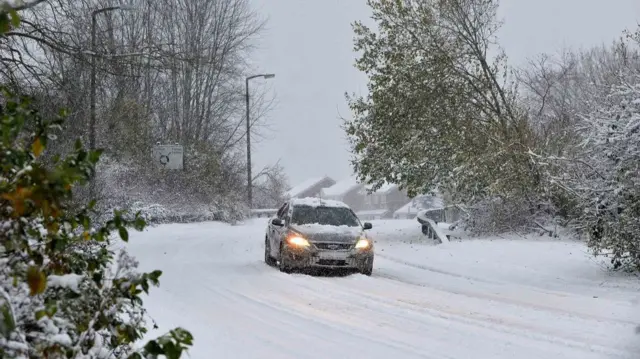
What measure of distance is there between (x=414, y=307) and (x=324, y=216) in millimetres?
6164

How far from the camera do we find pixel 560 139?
70.4 feet

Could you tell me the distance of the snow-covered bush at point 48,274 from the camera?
7.64 ft

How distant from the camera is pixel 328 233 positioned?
14.3m

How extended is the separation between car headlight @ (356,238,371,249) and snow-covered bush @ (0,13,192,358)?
1124 centimetres

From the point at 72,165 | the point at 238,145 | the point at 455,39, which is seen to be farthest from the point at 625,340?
the point at 238,145

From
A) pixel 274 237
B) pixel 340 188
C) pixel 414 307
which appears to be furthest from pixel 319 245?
pixel 340 188

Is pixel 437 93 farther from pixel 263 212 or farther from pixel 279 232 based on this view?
pixel 263 212

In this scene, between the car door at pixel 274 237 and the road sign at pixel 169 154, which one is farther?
the road sign at pixel 169 154

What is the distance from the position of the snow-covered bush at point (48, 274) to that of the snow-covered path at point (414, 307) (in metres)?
3.84

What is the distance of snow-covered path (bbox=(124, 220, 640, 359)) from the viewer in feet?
23.6

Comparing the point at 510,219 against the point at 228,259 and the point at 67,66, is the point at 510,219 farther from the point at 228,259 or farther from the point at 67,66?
the point at 67,66

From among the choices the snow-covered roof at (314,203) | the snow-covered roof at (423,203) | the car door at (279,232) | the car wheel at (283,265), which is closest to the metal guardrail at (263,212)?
the snow-covered roof at (423,203)

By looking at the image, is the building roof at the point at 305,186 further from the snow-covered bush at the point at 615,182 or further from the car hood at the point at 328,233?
the snow-covered bush at the point at 615,182

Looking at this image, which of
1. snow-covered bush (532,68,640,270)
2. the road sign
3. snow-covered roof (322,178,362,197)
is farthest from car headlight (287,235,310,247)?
snow-covered roof (322,178,362,197)
